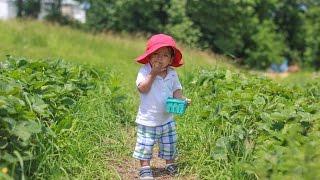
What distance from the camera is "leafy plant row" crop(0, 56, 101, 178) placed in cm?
366

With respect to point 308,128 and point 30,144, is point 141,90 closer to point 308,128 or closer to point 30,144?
point 30,144

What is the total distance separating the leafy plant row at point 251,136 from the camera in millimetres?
3530

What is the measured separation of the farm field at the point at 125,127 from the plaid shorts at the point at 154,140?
0.75ft

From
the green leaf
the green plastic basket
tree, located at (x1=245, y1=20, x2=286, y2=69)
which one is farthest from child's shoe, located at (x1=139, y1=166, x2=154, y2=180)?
tree, located at (x1=245, y1=20, x2=286, y2=69)

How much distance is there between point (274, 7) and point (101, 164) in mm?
26338

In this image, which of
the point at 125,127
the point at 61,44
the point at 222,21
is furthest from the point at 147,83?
the point at 222,21


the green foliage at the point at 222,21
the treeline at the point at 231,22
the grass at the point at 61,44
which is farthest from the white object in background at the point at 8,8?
the grass at the point at 61,44

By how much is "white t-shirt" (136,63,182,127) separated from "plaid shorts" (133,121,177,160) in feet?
0.18

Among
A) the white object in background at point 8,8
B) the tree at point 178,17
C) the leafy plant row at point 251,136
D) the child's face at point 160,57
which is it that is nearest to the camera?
the leafy plant row at point 251,136

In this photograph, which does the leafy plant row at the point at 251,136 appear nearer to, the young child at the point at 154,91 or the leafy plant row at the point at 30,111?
the young child at the point at 154,91

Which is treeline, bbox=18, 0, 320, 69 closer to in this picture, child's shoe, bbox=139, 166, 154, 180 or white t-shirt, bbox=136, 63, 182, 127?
white t-shirt, bbox=136, 63, 182, 127

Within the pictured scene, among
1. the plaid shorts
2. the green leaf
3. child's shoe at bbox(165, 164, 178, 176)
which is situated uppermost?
the green leaf

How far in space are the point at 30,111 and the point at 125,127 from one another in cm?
213

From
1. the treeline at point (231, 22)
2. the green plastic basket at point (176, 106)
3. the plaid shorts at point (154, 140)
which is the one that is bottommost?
the plaid shorts at point (154, 140)
